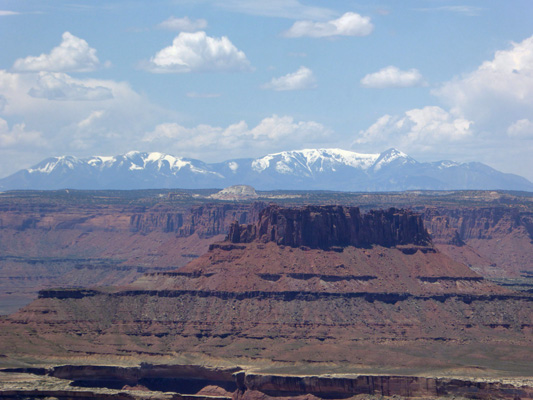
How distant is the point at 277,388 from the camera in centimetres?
19512

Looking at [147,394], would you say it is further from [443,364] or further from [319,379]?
[443,364]

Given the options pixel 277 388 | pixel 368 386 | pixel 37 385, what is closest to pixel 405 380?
pixel 368 386

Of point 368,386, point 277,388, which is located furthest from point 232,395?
point 368,386

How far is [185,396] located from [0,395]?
25.7 metres

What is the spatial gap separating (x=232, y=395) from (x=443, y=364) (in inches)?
1218

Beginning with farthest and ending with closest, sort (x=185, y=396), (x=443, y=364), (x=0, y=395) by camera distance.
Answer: (x=443, y=364) → (x=185, y=396) → (x=0, y=395)

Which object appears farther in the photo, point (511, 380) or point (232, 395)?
point (232, 395)

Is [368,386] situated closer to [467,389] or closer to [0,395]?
[467,389]

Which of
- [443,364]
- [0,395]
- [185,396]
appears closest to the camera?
[0,395]

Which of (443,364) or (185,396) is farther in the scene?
(443,364)

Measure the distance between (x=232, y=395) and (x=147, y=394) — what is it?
60.1ft

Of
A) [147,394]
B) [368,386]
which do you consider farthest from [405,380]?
[147,394]

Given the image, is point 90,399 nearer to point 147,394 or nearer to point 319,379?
point 147,394

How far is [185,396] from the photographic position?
18738 centimetres
